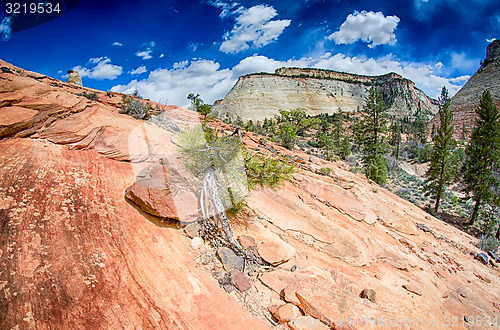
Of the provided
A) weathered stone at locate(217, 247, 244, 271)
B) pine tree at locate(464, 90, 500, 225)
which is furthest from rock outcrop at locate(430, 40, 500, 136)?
weathered stone at locate(217, 247, 244, 271)

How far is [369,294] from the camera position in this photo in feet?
16.0

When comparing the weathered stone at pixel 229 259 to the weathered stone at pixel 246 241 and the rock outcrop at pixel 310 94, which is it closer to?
the weathered stone at pixel 246 241

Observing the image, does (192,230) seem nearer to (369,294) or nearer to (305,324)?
(305,324)

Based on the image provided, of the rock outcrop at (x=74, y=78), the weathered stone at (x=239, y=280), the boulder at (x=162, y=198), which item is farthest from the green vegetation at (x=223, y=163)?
the rock outcrop at (x=74, y=78)

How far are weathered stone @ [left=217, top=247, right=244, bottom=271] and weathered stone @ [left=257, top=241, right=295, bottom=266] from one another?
652mm

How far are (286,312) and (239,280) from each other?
1.04 meters

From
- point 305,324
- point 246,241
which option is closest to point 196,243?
point 246,241

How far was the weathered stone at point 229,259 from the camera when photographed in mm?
4723

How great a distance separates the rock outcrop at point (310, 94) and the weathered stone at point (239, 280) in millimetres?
54562

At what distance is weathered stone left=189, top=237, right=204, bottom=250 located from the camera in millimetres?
4962

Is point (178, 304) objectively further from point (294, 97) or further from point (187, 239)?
point (294, 97)

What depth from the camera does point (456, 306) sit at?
6.50 metres

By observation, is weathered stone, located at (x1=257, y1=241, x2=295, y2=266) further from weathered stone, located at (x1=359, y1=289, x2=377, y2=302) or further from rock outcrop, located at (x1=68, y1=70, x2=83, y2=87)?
rock outcrop, located at (x1=68, y1=70, x2=83, y2=87)

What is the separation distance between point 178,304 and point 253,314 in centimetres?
133
